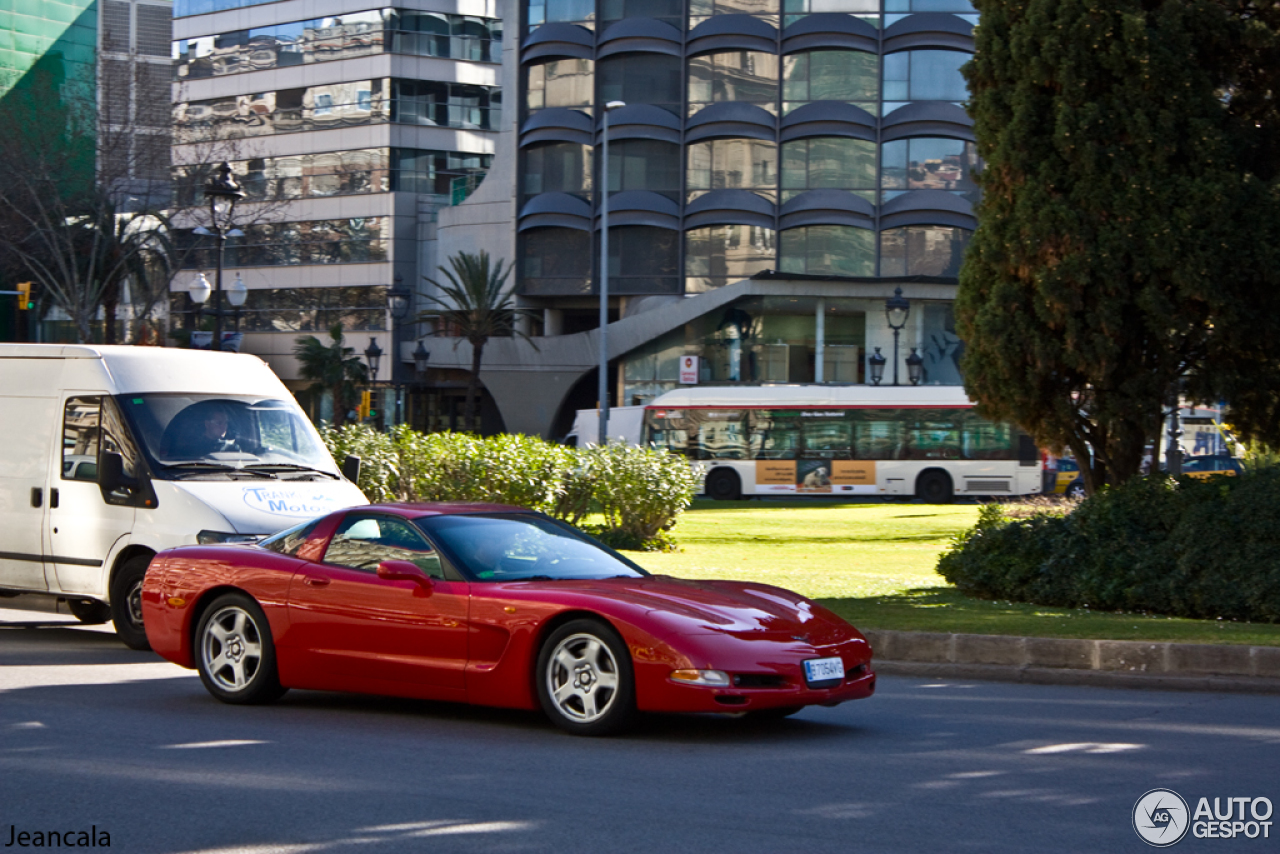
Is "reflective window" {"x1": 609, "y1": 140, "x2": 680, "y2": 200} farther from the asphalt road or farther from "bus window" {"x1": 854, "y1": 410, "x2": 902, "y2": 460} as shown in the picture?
the asphalt road

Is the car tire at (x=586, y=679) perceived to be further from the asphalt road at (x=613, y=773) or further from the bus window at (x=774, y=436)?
the bus window at (x=774, y=436)

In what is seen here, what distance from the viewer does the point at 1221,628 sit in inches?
450

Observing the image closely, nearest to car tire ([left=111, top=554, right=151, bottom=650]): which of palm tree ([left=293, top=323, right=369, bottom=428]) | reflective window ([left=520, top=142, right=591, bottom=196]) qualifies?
reflective window ([left=520, top=142, right=591, bottom=196])

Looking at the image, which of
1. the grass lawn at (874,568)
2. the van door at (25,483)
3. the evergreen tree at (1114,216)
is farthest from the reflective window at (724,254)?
the van door at (25,483)

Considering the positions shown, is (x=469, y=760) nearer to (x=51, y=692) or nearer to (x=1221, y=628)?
(x=51, y=692)

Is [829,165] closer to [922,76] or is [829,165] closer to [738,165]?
[738,165]

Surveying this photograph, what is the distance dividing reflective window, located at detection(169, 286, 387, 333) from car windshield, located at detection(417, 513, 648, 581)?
61415 mm

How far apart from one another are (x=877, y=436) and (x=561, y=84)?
27964 mm

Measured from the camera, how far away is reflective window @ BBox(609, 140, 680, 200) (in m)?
60.6

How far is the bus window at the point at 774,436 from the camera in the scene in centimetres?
4144

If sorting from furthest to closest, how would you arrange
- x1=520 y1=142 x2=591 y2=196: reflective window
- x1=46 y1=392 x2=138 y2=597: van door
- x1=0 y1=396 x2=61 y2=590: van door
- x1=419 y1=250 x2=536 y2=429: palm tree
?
x1=520 y1=142 x2=591 y2=196: reflective window, x1=419 y1=250 x2=536 y2=429: palm tree, x1=0 y1=396 x2=61 y2=590: van door, x1=46 y1=392 x2=138 y2=597: van door

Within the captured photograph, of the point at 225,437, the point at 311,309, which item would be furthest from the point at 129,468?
the point at 311,309

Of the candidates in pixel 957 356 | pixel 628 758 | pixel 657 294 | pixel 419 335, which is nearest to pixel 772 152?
pixel 657 294

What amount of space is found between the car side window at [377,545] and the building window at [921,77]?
5317 centimetres
